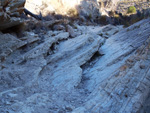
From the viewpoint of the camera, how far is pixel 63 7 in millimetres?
22078

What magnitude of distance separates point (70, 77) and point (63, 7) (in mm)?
19308

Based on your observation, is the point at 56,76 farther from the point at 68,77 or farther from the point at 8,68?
the point at 8,68

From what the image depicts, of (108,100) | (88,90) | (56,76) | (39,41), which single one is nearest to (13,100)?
(56,76)

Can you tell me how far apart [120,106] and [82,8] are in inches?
968

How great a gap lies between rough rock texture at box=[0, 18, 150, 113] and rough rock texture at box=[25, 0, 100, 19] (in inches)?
434

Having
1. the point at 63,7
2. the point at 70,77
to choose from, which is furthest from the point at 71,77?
the point at 63,7

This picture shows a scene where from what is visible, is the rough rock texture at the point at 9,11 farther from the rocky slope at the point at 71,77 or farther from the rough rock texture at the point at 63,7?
the rough rock texture at the point at 63,7

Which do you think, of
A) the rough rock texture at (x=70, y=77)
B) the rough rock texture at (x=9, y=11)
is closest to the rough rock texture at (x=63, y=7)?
the rough rock texture at (x=9, y=11)

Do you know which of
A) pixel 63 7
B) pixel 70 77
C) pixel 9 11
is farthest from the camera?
pixel 63 7

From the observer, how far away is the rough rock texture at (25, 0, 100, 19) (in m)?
Result: 16.7

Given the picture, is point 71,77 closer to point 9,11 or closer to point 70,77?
point 70,77

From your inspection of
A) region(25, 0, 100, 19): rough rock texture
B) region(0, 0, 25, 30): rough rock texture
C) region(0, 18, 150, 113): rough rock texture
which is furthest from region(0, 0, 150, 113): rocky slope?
region(25, 0, 100, 19): rough rock texture

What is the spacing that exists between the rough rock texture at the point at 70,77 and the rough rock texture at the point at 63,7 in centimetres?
1101

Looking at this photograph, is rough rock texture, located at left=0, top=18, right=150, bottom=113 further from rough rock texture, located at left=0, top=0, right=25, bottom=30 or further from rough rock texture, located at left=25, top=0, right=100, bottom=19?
rough rock texture, located at left=25, top=0, right=100, bottom=19
